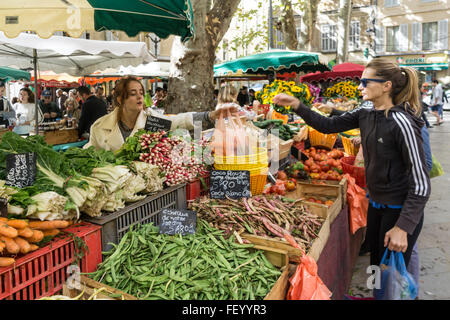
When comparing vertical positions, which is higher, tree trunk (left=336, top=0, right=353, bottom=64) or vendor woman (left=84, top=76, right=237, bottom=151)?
tree trunk (left=336, top=0, right=353, bottom=64)

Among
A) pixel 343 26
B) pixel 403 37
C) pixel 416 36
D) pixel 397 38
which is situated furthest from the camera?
pixel 397 38

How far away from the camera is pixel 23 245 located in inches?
62.9

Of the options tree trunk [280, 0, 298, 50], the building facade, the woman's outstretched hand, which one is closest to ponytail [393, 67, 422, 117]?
the woman's outstretched hand

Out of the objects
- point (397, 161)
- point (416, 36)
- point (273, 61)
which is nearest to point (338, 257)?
point (397, 161)

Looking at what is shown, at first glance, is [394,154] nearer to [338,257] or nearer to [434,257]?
[338,257]

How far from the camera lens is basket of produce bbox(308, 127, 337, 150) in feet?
17.7

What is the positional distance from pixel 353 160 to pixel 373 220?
202cm

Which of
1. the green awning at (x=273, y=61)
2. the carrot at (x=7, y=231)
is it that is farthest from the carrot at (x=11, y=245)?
the green awning at (x=273, y=61)

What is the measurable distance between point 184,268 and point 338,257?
170 centimetres

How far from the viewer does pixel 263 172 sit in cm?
297

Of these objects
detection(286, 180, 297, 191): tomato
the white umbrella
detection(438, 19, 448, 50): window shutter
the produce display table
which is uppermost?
detection(438, 19, 448, 50): window shutter

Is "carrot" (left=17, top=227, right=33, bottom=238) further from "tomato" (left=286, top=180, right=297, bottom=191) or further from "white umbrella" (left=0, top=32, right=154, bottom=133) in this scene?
"white umbrella" (left=0, top=32, right=154, bottom=133)

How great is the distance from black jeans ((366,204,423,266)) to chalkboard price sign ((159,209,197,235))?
1.43 meters
